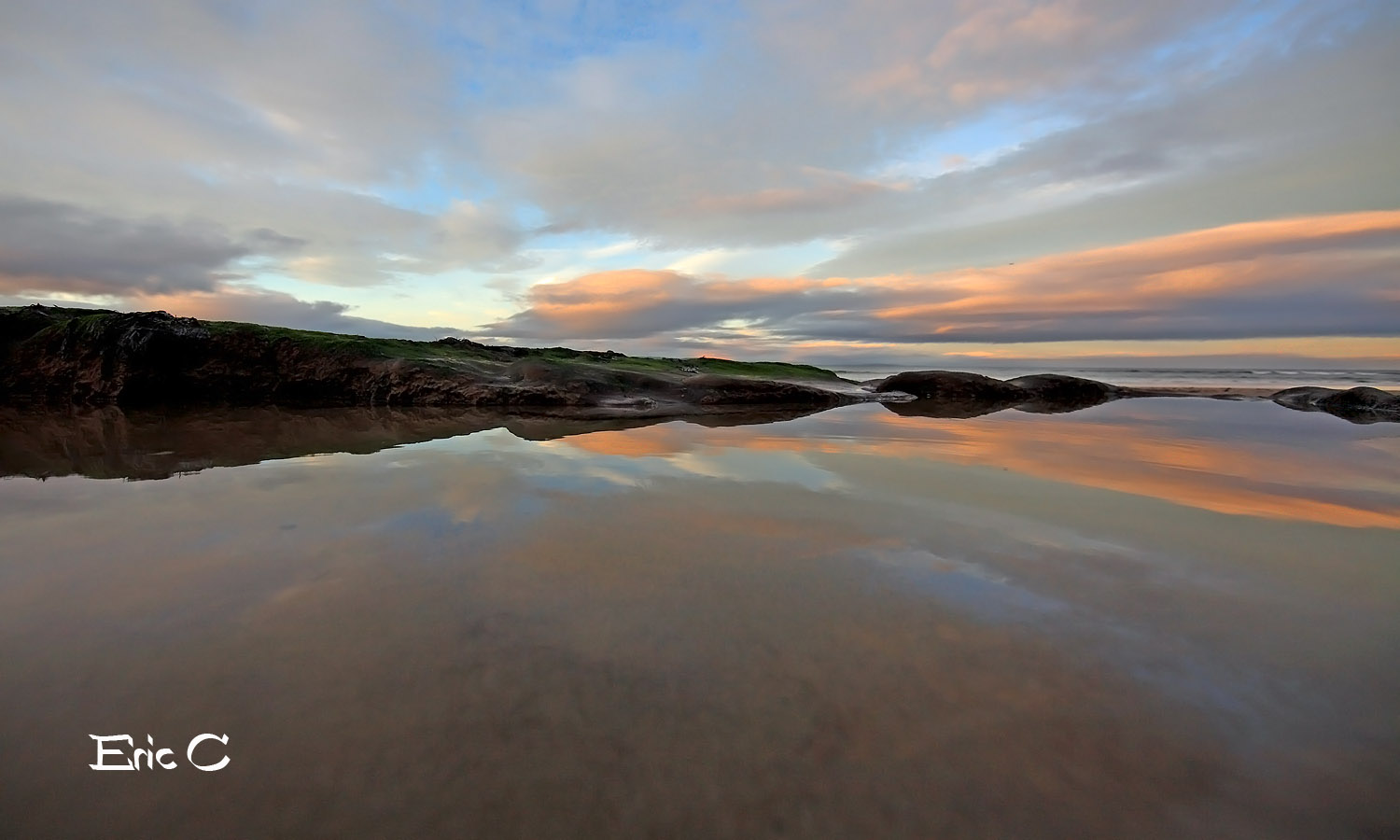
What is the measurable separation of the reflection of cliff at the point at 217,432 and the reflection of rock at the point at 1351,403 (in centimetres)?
1429

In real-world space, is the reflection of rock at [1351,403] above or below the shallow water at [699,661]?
above

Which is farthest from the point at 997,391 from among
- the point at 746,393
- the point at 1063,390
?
the point at 746,393

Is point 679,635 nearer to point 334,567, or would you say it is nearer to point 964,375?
point 334,567

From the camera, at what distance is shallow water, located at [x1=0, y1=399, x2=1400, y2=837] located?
5.61 feet

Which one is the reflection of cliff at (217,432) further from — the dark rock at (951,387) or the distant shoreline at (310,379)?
the dark rock at (951,387)

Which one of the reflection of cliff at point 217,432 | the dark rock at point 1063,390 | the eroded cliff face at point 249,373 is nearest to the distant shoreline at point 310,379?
the eroded cliff face at point 249,373

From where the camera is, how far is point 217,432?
9133mm

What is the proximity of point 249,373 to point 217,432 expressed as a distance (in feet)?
26.2

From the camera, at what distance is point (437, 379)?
15.4 m

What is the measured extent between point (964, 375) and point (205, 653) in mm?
23210

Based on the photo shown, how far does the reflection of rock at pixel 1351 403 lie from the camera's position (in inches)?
556

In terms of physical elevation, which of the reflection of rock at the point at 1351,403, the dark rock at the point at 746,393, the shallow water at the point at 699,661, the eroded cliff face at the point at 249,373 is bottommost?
the shallow water at the point at 699,661

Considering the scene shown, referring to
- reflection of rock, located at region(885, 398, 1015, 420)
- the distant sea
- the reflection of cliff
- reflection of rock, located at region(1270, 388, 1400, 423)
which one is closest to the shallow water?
the reflection of cliff

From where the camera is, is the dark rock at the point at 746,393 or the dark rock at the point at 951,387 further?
the dark rock at the point at 951,387
